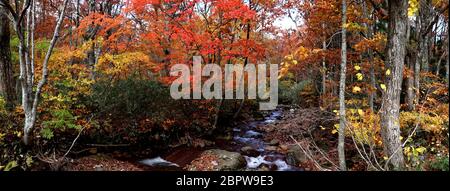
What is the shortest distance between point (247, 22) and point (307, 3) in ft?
13.2

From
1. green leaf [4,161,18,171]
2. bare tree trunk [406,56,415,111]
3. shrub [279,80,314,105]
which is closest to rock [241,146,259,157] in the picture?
bare tree trunk [406,56,415,111]

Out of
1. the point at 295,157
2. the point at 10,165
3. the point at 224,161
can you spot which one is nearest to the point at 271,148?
the point at 295,157

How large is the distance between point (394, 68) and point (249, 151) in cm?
626

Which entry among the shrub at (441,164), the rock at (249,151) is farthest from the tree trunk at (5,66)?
the shrub at (441,164)

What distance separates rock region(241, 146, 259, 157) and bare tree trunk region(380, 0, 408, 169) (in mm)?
5173

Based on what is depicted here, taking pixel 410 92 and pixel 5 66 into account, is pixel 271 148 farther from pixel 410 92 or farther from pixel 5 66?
pixel 5 66

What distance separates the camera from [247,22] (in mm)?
12422

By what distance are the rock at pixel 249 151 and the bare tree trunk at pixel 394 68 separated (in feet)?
17.0

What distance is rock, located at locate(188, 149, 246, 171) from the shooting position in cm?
918

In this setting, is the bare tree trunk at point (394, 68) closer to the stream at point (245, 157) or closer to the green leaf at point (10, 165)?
the stream at point (245, 157)

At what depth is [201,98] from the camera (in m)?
13.1

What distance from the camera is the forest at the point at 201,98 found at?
7.36m

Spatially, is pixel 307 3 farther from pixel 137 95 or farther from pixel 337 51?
pixel 137 95

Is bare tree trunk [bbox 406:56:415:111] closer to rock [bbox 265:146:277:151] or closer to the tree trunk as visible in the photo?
rock [bbox 265:146:277:151]
